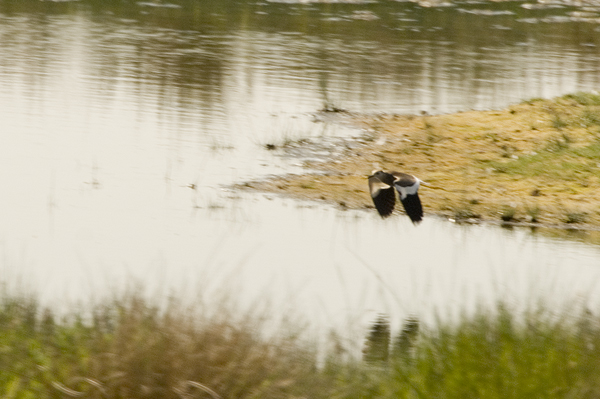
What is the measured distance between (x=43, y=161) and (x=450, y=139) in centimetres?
479

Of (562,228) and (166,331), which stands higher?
(166,331)

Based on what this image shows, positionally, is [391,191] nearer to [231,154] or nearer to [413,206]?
[413,206]

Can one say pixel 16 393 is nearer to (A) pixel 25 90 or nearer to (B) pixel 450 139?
(B) pixel 450 139

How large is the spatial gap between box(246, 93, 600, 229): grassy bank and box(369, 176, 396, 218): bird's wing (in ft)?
7.82

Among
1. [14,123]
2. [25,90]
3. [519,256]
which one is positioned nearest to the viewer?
[519,256]

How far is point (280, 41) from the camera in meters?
22.5

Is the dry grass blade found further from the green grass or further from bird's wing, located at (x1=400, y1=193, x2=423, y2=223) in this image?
the green grass

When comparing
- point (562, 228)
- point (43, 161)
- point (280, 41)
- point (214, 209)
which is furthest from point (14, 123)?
point (280, 41)

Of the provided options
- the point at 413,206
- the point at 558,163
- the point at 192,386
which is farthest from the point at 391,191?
the point at 558,163

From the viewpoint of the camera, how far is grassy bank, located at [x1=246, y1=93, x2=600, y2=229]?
10.2 meters

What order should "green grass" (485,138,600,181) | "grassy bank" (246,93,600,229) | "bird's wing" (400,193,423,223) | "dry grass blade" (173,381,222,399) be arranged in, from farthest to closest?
"green grass" (485,138,600,181) < "grassy bank" (246,93,600,229) < "bird's wing" (400,193,423,223) < "dry grass blade" (173,381,222,399)

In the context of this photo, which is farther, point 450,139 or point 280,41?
point 280,41

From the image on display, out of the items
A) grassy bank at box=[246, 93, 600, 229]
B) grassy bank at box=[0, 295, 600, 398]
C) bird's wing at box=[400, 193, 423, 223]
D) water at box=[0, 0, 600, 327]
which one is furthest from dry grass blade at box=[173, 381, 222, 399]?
grassy bank at box=[246, 93, 600, 229]

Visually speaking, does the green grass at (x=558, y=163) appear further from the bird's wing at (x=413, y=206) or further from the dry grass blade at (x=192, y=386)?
the dry grass blade at (x=192, y=386)
